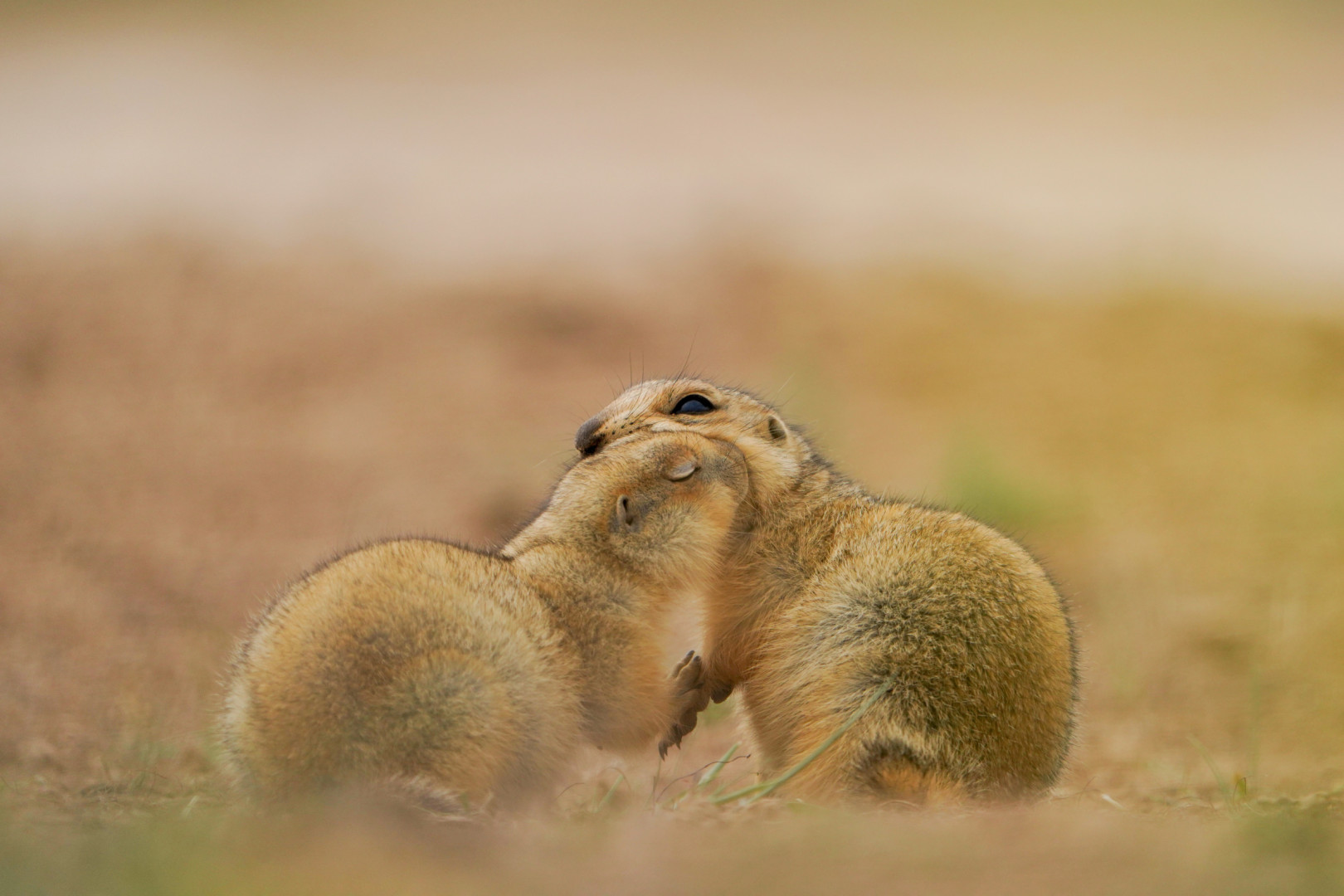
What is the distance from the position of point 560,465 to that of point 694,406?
1.92ft

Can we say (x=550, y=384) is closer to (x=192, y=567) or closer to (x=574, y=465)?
(x=192, y=567)

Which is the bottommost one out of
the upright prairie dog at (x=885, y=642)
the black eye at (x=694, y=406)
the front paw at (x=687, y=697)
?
the front paw at (x=687, y=697)

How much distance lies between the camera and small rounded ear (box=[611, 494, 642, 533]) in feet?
11.8

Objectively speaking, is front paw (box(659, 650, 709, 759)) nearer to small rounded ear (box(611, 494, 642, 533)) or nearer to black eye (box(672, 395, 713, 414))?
small rounded ear (box(611, 494, 642, 533))

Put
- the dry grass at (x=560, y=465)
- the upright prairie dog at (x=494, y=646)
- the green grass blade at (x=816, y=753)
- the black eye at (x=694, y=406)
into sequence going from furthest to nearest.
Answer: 1. the black eye at (x=694, y=406)
2. the green grass blade at (x=816, y=753)
3. the upright prairie dog at (x=494, y=646)
4. the dry grass at (x=560, y=465)

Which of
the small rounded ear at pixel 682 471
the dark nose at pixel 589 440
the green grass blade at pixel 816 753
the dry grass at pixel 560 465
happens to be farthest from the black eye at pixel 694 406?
the green grass blade at pixel 816 753

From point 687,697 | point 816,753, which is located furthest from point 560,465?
point 816,753

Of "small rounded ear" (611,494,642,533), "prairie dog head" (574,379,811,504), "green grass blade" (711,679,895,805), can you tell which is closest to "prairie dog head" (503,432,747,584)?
"small rounded ear" (611,494,642,533)

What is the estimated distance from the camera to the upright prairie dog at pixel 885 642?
3.45 m

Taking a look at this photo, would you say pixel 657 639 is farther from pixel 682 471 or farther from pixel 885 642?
pixel 885 642

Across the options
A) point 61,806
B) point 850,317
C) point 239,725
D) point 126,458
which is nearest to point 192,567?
point 126,458

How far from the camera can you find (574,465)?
3.97 m

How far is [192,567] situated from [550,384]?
3697mm

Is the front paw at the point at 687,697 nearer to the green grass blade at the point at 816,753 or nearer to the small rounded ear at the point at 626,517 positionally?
the green grass blade at the point at 816,753
